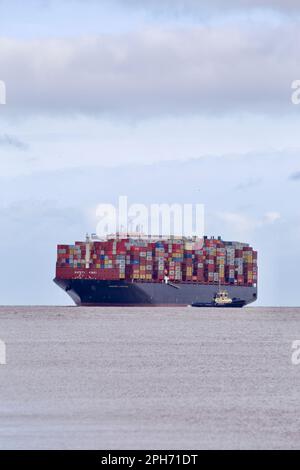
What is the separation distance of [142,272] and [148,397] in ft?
467

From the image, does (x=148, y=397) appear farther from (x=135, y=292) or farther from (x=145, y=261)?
(x=145, y=261)

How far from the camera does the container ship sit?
605ft

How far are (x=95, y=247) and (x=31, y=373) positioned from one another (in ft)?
443

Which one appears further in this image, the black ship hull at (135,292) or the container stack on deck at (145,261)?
the container stack on deck at (145,261)

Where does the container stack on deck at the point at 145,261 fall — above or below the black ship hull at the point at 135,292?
above

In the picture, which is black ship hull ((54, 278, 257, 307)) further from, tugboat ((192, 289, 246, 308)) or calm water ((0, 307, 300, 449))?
calm water ((0, 307, 300, 449))

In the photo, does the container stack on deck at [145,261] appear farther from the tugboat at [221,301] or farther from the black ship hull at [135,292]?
the tugboat at [221,301]

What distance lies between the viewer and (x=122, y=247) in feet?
615

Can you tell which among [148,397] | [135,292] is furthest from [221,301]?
[148,397]

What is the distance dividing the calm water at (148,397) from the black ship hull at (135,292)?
10376 centimetres

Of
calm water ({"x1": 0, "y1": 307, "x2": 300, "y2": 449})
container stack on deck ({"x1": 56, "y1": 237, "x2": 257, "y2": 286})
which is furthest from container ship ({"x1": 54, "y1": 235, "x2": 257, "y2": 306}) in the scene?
calm water ({"x1": 0, "y1": 307, "x2": 300, "y2": 449})

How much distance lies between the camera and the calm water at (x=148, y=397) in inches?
1288

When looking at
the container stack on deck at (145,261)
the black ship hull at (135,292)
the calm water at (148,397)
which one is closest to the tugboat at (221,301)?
the black ship hull at (135,292)
